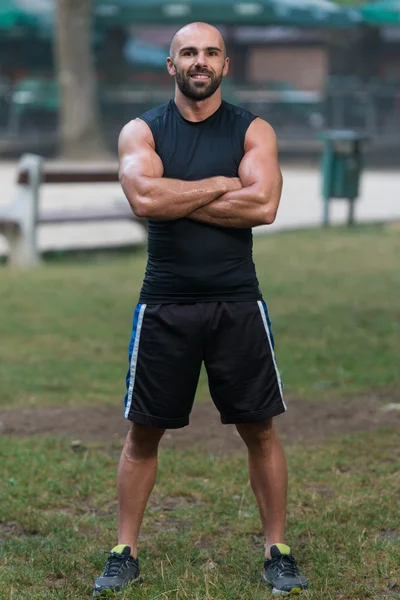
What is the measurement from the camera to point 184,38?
4.11 metres

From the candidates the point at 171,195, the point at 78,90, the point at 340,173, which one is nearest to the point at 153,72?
the point at 78,90

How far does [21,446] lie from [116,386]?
4.83 feet

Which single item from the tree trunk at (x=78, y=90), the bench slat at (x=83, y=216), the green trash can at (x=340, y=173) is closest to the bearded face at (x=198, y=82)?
the bench slat at (x=83, y=216)

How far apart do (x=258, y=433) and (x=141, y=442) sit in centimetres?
41

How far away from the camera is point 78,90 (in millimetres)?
27469

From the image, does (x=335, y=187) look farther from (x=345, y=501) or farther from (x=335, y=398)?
(x=345, y=501)

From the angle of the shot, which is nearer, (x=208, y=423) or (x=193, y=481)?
Result: (x=193, y=481)

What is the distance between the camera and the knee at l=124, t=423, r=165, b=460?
13.9 ft

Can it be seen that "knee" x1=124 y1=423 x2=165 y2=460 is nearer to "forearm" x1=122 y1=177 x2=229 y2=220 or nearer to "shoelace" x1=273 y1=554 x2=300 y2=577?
"shoelace" x1=273 y1=554 x2=300 y2=577

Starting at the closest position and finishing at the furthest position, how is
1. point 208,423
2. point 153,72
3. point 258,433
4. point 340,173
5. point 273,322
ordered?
point 258,433, point 208,423, point 273,322, point 340,173, point 153,72

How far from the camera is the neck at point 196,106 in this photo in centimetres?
412

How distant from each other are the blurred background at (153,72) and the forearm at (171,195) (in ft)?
63.4

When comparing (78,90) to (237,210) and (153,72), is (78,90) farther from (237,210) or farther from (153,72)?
(237,210)

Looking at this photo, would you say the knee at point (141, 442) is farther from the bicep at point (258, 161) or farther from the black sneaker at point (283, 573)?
the bicep at point (258, 161)
